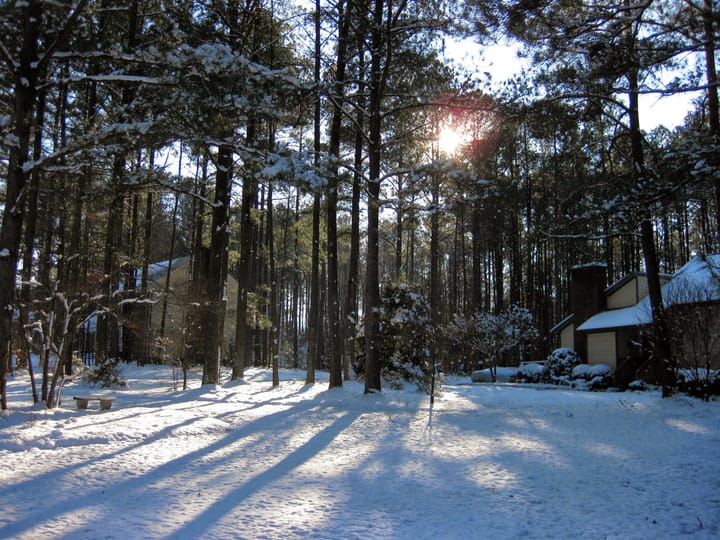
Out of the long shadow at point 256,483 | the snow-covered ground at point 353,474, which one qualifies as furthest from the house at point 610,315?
the long shadow at point 256,483

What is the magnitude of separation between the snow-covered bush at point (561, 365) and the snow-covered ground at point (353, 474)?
9805mm

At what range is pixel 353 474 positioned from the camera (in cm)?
549

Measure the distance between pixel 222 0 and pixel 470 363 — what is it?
2064 centimetres

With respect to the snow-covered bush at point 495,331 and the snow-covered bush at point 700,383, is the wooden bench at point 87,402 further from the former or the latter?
the snow-covered bush at point 495,331

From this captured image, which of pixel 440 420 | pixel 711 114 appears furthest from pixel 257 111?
pixel 711 114

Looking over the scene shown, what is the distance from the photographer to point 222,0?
506 inches

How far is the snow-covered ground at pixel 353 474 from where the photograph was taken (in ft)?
12.8

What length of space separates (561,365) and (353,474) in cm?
→ 1649

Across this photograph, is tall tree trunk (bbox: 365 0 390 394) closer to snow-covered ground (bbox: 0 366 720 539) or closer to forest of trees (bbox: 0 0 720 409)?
forest of trees (bbox: 0 0 720 409)

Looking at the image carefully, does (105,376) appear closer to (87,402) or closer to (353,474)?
(87,402)

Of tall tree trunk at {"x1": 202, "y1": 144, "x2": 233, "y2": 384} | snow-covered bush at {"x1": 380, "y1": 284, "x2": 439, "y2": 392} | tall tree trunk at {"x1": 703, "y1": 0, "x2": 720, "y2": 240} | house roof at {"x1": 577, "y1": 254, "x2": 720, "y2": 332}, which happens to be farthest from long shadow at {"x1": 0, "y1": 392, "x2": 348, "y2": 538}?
house roof at {"x1": 577, "y1": 254, "x2": 720, "y2": 332}

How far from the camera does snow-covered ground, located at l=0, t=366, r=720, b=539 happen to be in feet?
12.8

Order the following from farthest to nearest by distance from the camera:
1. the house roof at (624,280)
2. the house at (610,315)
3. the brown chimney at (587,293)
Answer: the brown chimney at (587,293) → the house roof at (624,280) → the house at (610,315)

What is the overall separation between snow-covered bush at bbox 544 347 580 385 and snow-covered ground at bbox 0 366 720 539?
9.81 m
